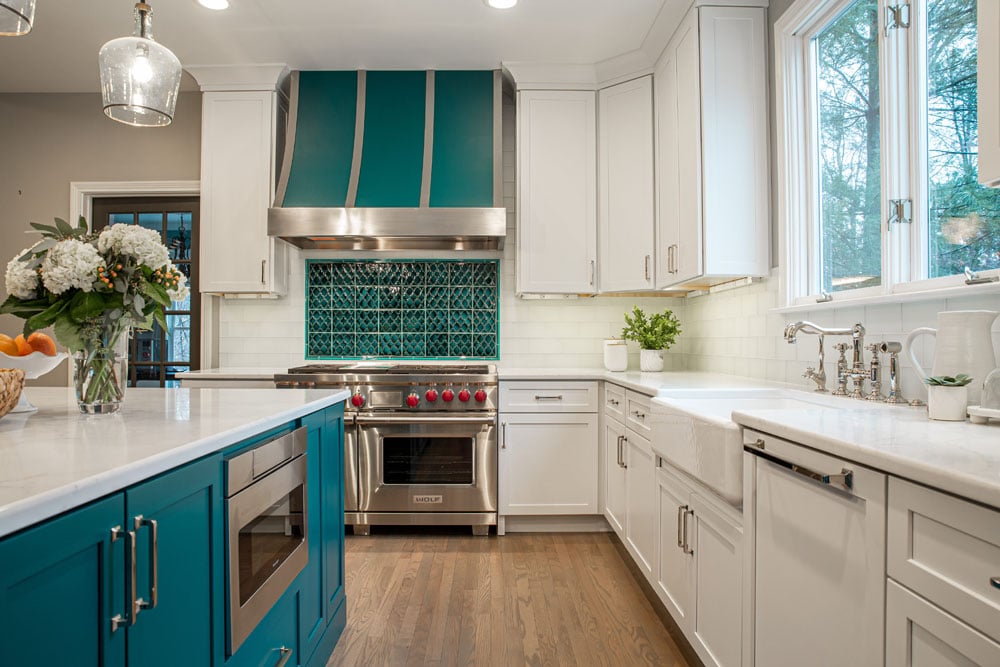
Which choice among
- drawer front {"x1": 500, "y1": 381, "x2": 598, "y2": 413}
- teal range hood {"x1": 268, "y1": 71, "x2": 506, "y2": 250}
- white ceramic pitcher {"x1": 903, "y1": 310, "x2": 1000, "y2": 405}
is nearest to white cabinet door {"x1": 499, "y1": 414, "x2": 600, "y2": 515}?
drawer front {"x1": 500, "y1": 381, "x2": 598, "y2": 413}

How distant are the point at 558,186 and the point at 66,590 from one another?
10.6 ft

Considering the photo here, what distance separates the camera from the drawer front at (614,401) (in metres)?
2.92

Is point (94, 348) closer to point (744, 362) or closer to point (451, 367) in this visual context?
point (451, 367)

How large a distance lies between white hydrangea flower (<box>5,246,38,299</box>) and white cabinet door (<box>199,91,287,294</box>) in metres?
2.26

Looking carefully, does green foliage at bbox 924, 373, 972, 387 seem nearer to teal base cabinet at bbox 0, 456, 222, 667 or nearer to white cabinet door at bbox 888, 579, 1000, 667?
white cabinet door at bbox 888, 579, 1000, 667

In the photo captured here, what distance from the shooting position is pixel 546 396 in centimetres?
333

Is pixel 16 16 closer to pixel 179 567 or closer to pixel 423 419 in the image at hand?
pixel 179 567

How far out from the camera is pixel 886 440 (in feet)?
3.52

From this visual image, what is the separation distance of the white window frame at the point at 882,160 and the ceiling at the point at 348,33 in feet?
2.67

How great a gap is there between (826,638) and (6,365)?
1.99m

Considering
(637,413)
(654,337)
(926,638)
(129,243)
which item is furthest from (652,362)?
(129,243)

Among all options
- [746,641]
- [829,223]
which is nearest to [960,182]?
[829,223]

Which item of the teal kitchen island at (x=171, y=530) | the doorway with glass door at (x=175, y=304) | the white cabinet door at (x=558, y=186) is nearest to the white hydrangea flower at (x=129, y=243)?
the teal kitchen island at (x=171, y=530)

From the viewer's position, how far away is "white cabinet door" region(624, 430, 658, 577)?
236 centimetres
